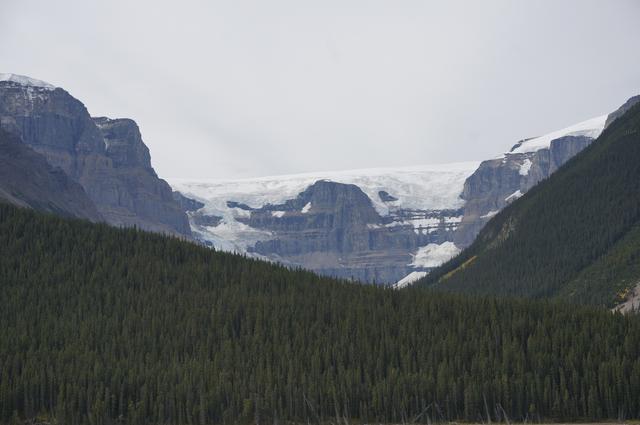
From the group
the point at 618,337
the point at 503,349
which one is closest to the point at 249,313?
the point at 503,349

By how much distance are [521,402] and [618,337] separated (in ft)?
75.0

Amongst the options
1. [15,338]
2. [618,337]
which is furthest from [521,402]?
[15,338]

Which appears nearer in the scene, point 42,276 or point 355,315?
point 355,315

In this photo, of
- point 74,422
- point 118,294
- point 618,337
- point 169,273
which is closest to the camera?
point 74,422

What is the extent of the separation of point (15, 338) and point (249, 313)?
118 ft

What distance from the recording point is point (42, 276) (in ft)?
577

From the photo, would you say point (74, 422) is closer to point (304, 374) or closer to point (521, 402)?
point (304, 374)

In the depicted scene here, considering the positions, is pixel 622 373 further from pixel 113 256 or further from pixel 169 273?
pixel 113 256

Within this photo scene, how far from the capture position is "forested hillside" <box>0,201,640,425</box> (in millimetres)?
125000

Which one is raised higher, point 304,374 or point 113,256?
point 113,256

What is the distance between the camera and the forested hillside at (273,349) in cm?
12500

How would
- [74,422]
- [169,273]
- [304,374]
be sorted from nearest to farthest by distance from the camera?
[74,422] < [304,374] < [169,273]

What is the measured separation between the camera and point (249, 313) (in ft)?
528

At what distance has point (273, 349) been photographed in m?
145
